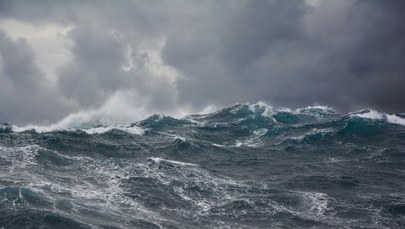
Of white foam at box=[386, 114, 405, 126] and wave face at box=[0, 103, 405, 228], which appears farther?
white foam at box=[386, 114, 405, 126]

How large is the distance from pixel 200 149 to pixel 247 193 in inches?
1641

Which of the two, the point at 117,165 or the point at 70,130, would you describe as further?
the point at 70,130

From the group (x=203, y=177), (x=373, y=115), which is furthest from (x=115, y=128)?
(x=373, y=115)

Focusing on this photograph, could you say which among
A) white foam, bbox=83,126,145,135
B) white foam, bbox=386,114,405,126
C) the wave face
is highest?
white foam, bbox=386,114,405,126

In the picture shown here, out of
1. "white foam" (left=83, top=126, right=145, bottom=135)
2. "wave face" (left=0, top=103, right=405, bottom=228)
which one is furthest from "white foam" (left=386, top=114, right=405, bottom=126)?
"white foam" (left=83, top=126, right=145, bottom=135)

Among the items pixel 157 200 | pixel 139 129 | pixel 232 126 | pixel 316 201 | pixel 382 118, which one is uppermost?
pixel 382 118

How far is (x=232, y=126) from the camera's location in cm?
16775

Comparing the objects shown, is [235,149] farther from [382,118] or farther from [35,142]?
[382,118]

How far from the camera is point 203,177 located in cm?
9362

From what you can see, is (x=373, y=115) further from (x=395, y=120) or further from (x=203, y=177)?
(x=203, y=177)

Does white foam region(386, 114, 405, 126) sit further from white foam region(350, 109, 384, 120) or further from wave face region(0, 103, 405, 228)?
wave face region(0, 103, 405, 228)

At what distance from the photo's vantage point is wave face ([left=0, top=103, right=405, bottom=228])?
6794cm

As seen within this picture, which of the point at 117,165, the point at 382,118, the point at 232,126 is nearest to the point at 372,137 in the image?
the point at 382,118

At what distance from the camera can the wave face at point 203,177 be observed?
67938 mm
